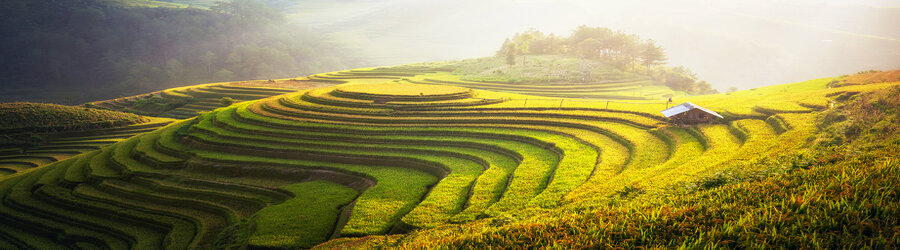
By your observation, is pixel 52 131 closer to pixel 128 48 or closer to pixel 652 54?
pixel 652 54

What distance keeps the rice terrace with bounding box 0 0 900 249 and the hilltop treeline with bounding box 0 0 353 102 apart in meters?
50.8

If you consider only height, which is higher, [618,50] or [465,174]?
[618,50]

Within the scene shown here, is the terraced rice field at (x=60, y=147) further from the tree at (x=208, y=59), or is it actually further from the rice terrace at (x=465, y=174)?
the tree at (x=208, y=59)

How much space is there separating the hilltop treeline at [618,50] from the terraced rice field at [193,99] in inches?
1112

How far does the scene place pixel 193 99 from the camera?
37.9 metres

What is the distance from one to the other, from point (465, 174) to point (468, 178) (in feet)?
2.22

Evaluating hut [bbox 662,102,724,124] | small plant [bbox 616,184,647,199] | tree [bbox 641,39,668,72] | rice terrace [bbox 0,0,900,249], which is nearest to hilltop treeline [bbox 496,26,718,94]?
tree [bbox 641,39,668,72]

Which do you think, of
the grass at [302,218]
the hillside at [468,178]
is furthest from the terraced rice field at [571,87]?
the grass at [302,218]

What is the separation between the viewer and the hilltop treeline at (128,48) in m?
66.4

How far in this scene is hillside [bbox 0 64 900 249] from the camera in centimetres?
473

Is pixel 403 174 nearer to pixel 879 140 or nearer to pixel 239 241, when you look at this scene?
pixel 239 241

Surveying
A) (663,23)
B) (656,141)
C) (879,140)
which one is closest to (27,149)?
(656,141)

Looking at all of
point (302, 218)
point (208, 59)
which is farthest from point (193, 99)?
point (208, 59)

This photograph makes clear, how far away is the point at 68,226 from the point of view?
1380 centimetres
